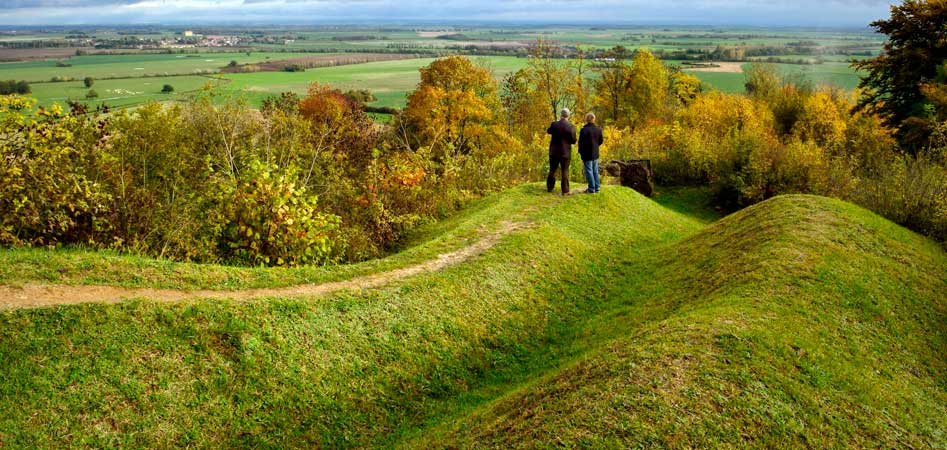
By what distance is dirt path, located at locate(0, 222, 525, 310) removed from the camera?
9.30 meters

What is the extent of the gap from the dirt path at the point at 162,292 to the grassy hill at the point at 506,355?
11.8 inches

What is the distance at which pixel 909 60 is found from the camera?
103 ft

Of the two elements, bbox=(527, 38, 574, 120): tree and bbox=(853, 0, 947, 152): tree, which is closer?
bbox=(853, 0, 947, 152): tree

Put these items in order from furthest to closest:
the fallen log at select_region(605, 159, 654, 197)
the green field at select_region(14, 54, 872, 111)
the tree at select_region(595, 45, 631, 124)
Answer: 1. the green field at select_region(14, 54, 872, 111)
2. the tree at select_region(595, 45, 631, 124)
3. the fallen log at select_region(605, 159, 654, 197)

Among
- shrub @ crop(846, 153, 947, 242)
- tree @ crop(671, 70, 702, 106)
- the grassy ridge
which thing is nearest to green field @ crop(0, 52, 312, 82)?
tree @ crop(671, 70, 702, 106)

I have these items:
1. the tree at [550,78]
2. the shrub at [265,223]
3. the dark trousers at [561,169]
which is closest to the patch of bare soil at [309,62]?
the tree at [550,78]

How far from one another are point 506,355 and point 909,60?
31.9 metres

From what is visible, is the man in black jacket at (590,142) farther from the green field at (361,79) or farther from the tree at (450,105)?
the green field at (361,79)

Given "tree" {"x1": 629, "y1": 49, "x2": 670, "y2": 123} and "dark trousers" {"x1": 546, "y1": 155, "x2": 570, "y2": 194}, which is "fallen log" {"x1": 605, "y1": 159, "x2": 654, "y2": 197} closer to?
"dark trousers" {"x1": 546, "y1": 155, "x2": 570, "y2": 194}

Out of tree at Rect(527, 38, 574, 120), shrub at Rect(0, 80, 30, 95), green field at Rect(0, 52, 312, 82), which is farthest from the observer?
green field at Rect(0, 52, 312, 82)

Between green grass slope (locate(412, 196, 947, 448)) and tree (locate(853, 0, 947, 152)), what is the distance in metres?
22.4

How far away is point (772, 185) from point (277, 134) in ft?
73.5

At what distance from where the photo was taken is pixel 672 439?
6.62 m

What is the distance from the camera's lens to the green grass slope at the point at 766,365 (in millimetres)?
6996
